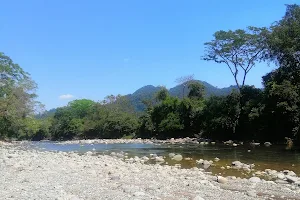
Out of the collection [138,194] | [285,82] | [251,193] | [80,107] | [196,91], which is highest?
[80,107]

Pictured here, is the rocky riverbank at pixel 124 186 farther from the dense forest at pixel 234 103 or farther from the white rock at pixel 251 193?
the dense forest at pixel 234 103

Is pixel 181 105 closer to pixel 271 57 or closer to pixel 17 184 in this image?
pixel 271 57

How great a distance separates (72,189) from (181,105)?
1733 inches

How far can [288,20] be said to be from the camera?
115 ft

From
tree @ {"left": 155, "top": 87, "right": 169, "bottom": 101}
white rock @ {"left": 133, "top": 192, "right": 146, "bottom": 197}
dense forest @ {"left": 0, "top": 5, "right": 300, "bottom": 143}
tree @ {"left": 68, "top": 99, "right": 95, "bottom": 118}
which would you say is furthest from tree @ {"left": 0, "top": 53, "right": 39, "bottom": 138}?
tree @ {"left": 68, "top": 99, "right": 95, "bottom": 118}

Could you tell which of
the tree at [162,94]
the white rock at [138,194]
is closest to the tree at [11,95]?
the tree at [162,94]

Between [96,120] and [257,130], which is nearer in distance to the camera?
[257,130]

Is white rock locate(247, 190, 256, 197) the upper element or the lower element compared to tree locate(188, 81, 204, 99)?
lower

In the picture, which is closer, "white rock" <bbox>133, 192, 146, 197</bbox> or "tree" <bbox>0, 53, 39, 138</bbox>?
"white rock" <bbox>133, 192, 146, 197</bbox>

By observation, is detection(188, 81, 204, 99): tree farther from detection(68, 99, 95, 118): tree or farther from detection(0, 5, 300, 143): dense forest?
detection(68, 99, 95, 118): tree

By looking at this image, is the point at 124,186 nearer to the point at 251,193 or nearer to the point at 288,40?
the point at 251,193

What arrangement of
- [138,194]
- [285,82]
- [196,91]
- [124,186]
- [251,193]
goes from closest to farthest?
[138,194]
[251,193]
[124,186]
[285,82]
[196,91]

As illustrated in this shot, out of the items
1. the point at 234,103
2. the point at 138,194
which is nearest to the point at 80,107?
the point at 234,103

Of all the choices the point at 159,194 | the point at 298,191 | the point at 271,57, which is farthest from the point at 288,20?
the point at 159,194
